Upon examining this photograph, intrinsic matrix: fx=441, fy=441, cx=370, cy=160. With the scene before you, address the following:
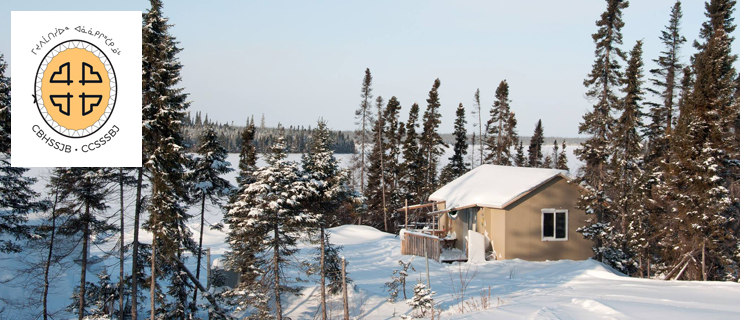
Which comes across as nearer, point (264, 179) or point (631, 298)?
point (631, 298)

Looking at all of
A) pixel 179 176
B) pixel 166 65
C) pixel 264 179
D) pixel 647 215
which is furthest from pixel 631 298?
pixel 647 215

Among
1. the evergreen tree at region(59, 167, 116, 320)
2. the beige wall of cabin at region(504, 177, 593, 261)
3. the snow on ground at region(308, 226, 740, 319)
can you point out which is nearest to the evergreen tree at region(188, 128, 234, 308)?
the evergreen tree at region(59, 167, 116, 320)

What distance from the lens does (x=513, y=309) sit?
814cm

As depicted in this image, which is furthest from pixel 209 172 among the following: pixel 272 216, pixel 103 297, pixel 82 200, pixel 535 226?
pixel 535 226

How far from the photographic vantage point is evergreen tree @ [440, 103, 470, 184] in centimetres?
4534

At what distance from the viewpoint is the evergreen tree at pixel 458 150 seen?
45344 mm

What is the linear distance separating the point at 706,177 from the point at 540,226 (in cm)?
663

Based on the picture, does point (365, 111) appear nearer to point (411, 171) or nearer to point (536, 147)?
point (411, 171)

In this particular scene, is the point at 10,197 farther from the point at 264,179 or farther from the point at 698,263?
the point at 698,263

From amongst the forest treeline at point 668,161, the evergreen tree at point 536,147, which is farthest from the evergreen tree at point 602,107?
the evergreen tree at point 536,147

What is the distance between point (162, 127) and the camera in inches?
482

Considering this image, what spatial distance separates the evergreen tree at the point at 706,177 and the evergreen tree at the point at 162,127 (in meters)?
17.5

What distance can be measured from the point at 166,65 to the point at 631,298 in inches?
499

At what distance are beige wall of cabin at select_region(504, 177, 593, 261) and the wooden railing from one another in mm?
3079
